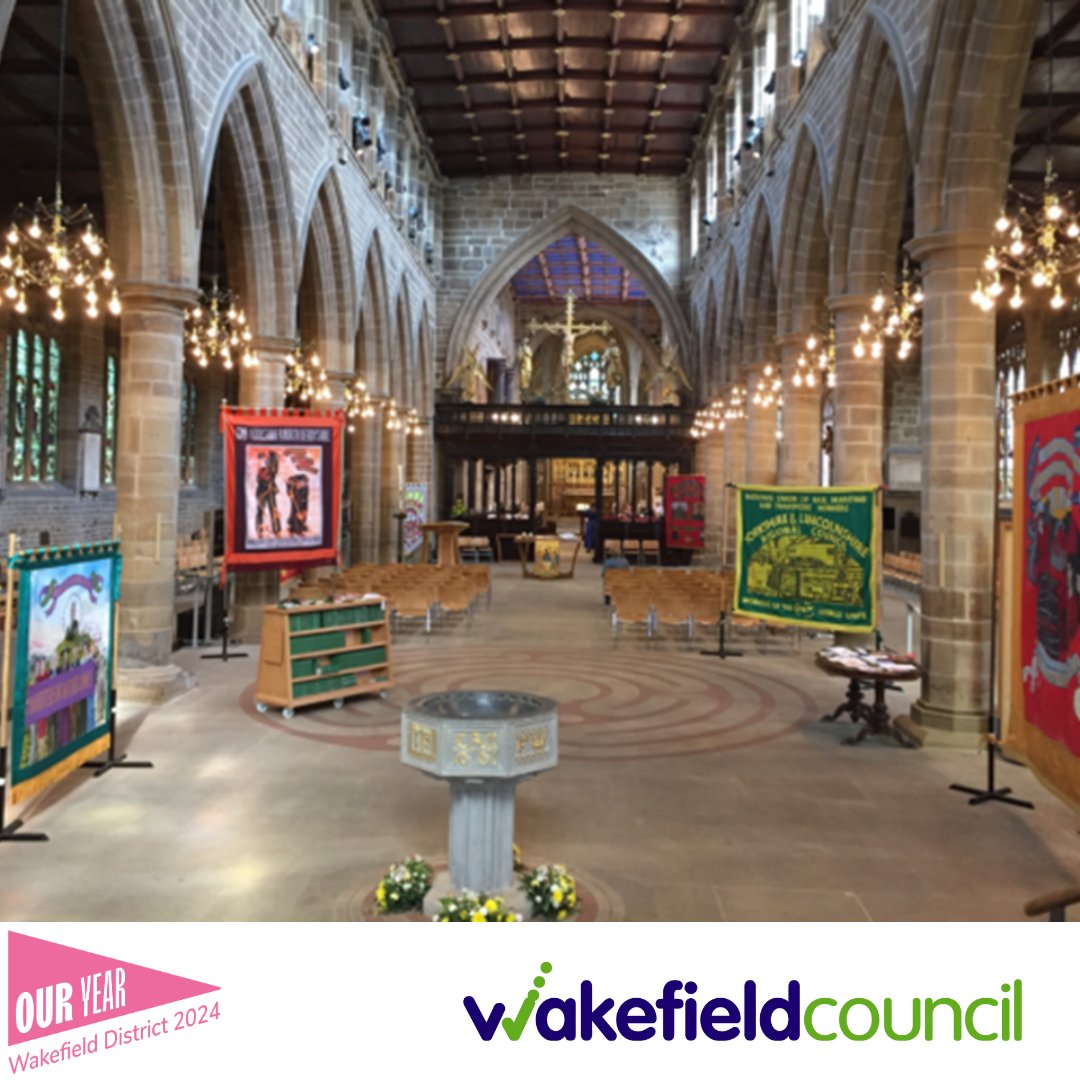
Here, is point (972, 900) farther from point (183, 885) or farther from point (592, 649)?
point (592, 649)

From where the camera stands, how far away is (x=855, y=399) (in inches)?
422

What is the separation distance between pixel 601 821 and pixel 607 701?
125 inches

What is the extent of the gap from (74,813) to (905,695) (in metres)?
7.64

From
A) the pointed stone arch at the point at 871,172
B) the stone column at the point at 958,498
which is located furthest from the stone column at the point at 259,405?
the stone column at the point at 958,498

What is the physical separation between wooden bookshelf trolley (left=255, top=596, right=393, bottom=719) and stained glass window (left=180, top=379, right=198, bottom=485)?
14690 millimetres

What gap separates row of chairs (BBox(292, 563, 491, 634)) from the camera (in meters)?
11.7

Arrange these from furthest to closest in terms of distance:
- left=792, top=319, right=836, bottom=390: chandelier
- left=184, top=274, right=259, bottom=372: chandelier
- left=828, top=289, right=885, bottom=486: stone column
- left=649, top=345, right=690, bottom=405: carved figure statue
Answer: left=649, top=345, right=690, bottom=405: carved figure statue < left=792, top=319, right=836, bottom=390: chandelier < left=184, top=274, right=259, bottom=372: chandelier < left=828, top=289, right=885, bottom=486: stone column

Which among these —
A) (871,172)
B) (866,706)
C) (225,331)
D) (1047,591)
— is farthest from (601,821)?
(225,331)

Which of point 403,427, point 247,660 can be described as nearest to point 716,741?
point 247,660

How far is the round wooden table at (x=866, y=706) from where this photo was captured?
686cm

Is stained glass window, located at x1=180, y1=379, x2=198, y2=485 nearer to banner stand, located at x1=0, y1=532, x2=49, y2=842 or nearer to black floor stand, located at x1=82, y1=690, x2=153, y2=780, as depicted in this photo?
black floor stand, located at x1=82, y1=690, x2=153, y2=780

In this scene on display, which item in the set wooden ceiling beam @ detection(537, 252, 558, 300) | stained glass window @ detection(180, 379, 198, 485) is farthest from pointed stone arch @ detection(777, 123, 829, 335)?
wooden ceiling beam @ detection(537, 252, 558, 300)

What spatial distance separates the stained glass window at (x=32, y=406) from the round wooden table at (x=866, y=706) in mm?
13713

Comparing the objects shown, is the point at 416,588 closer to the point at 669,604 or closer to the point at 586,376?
the point at 669,604
